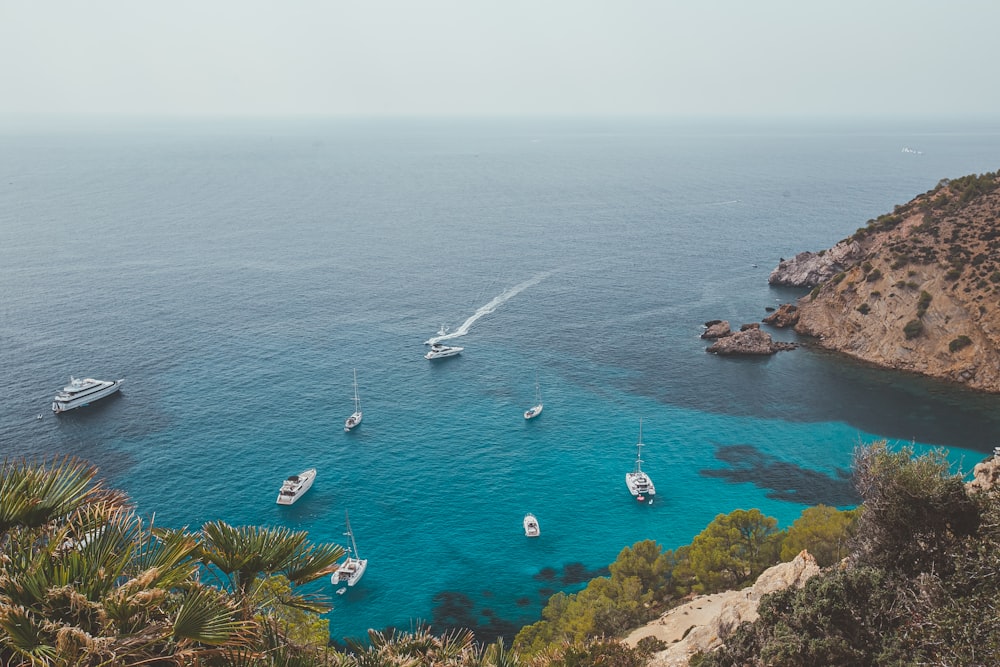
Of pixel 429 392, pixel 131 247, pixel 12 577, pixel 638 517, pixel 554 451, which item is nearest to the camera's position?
pixel 12 577

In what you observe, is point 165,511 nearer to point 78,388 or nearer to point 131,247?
point 78,388

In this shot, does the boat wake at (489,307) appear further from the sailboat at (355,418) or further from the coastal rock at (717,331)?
the coastal rock at (717,331)

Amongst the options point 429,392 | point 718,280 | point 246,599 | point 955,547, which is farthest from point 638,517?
point 718,280

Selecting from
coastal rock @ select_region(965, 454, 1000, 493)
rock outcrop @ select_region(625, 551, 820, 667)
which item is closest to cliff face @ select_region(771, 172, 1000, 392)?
coastal rock @ select_region(965, 454, 1000, 493)

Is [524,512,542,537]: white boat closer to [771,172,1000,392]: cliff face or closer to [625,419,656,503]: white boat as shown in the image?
[625,419,656,503]: white boat

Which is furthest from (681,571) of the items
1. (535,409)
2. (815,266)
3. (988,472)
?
(815,266)
